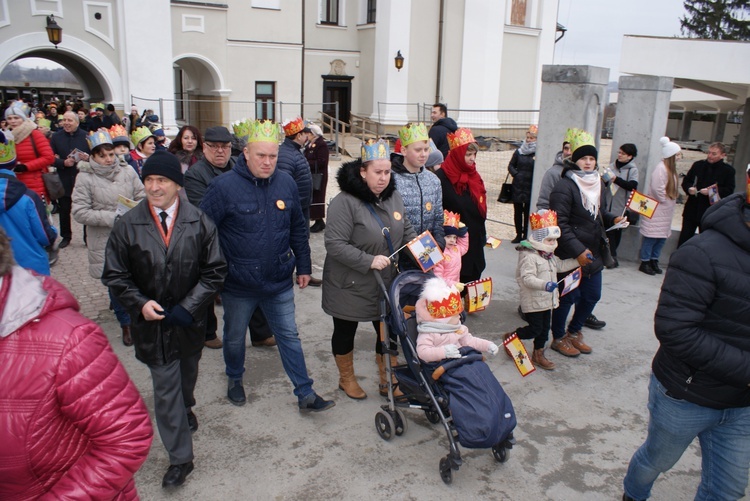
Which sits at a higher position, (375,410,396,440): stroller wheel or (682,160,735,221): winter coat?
(682,160,735,221): winter coat

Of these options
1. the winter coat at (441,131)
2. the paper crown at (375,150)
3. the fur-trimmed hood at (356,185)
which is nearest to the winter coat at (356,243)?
the fur-trimmed hood at (356,185)

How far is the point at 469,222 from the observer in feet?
18.3

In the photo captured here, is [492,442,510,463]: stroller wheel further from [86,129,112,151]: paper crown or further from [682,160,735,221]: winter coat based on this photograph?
[682,160,735,221]: winter coat

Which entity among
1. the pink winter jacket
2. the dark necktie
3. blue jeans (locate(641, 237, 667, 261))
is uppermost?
the dark necktie

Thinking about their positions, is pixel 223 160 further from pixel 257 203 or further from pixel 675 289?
pixel 675 289

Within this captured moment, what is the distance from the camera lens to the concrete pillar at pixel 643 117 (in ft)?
27.6

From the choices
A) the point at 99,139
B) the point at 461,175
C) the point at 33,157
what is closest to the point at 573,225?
the point at 461,175

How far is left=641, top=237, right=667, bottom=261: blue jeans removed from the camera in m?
8.26

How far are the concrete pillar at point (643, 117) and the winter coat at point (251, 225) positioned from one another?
20.8 feet

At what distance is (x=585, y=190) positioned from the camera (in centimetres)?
539

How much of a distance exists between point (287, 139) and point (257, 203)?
3.25 m

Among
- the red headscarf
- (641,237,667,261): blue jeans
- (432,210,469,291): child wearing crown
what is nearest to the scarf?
the red headscarf

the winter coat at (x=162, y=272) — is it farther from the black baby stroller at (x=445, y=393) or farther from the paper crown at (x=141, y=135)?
the paper crown at (x=141, y=135)

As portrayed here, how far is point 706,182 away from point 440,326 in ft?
21.5
